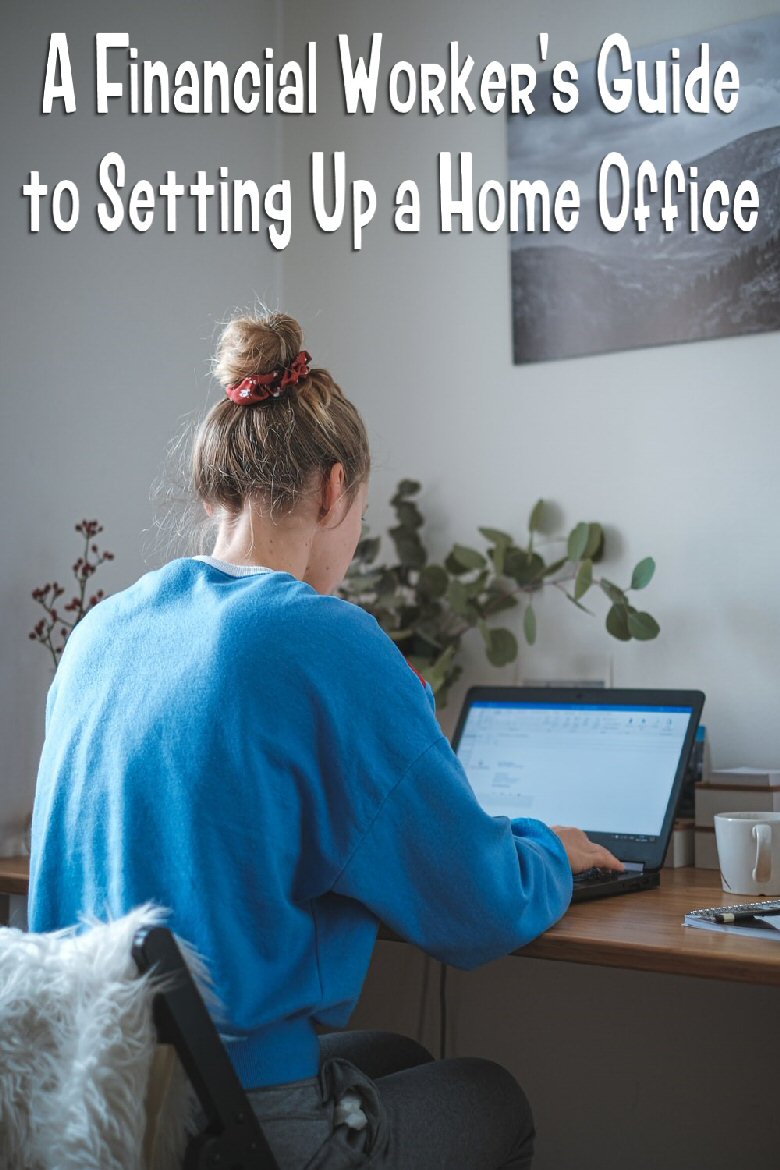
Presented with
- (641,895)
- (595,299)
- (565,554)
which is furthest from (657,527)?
(641,895)

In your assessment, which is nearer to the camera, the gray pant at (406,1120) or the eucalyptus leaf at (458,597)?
the gray pant at (406,1120)

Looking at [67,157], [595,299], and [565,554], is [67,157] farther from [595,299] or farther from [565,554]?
[565,554]

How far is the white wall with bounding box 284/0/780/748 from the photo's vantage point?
6.23 ft

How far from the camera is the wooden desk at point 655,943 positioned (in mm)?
1138

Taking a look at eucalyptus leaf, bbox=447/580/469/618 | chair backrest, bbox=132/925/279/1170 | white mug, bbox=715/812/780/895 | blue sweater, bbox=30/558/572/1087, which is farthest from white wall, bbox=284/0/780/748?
chair backrest, bbox=132/925/279/1170

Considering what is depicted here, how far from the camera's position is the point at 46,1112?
922 millimetres

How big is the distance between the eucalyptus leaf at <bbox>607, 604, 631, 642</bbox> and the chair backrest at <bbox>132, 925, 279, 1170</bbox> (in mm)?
1086

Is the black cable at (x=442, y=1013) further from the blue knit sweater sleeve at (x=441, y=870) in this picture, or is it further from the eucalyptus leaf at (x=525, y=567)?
the blue knit sweater sleeve at (x=441, y=870)

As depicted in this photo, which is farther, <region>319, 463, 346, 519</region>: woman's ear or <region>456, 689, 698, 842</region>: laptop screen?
<region>456, 689, 698, 842</region>: laptop screen

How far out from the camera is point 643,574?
191 cm

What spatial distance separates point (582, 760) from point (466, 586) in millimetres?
399

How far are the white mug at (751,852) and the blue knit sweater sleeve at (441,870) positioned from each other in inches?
15.8

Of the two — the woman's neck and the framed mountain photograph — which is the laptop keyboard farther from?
the framed mountain photograph

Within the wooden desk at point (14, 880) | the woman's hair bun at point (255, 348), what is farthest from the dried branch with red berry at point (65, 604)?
the woman's hair bun at point (255, 348)
